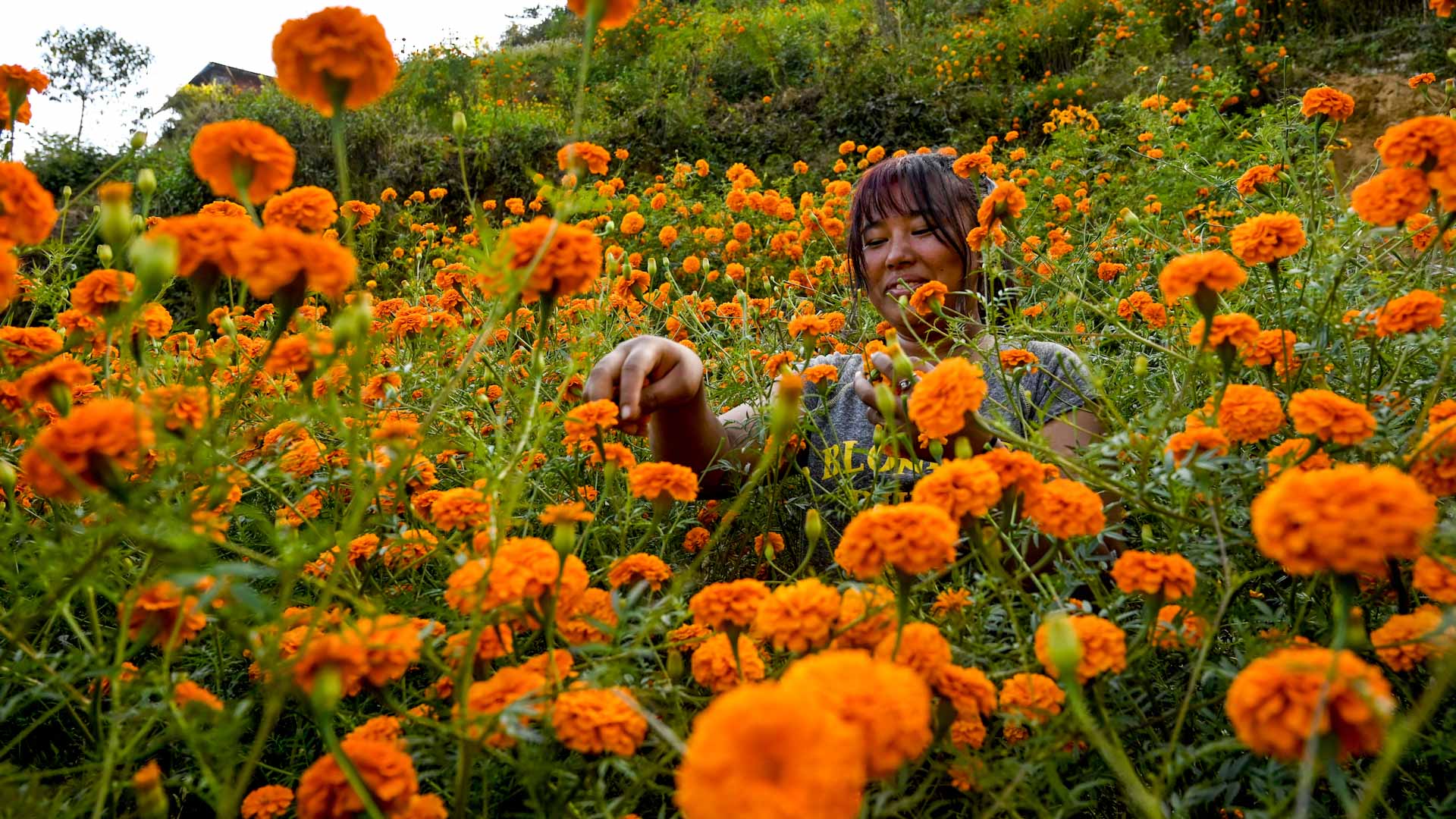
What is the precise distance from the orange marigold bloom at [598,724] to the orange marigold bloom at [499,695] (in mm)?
23

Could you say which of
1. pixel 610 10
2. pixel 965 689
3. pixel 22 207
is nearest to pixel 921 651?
pixel 965 689

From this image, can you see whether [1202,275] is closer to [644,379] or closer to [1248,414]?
[1248,414]

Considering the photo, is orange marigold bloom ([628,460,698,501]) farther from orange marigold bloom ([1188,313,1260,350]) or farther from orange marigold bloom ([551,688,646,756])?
orange marigold bloom ([1188,313,1260,350])

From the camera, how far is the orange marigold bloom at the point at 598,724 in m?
0.65

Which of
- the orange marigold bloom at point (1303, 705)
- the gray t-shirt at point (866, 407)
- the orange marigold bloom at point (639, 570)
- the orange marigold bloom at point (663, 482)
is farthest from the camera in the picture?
the gray t-shirt at point (866, 407)

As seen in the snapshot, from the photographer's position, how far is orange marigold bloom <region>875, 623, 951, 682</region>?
70cm

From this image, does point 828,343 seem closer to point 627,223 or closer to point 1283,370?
point 627,223

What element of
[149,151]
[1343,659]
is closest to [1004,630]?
[1343,659]

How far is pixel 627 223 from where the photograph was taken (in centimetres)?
257

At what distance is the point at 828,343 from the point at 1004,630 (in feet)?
4.48

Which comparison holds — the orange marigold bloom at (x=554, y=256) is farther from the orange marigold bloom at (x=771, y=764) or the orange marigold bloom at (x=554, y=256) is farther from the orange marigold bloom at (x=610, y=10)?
the orange marigold bloom at (x=771, y=764)

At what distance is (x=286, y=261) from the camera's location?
67 centimetres

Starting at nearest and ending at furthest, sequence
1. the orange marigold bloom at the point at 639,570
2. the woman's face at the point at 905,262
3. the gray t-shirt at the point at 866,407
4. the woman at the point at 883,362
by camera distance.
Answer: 1. the orange marigold bloom at the point at 639,570
2. the gray t-shirt at the point at 866,407
3. the woman at the point at 883,362
4. the woman's face at the point at 905,262

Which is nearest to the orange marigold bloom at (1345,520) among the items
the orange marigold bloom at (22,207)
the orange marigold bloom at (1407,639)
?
the orange marigold bloom at (1407,639)
